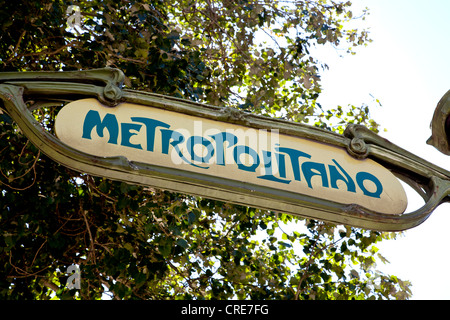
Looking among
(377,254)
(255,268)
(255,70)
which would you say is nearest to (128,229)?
(255,268)

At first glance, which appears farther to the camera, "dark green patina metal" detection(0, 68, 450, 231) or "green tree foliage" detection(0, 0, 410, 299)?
"green tree foliage" detection(0, 0, 410, 299)

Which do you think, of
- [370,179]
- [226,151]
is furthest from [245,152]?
[370,179]

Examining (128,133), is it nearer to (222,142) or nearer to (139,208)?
(222,142)

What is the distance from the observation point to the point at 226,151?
1.92 meters

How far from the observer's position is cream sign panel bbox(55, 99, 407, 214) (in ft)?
5.95

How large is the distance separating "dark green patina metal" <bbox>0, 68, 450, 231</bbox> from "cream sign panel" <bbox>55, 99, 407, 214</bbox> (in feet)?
0.12

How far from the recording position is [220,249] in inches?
217

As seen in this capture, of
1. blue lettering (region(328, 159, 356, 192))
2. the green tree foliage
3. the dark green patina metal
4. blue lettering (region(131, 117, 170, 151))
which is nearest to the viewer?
the dark green patina metal

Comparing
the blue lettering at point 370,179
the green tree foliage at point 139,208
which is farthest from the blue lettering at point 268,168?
the green tree foliage at point 139,208

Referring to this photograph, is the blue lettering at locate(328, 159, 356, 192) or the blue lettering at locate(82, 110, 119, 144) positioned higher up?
the blue lettering at locate(82, 110, 119, 144)

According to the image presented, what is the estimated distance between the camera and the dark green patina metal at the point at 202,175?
5.72 ft

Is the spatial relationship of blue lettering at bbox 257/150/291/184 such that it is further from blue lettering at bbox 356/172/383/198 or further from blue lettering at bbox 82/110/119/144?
blue lettering at bbox 82/110/119/144

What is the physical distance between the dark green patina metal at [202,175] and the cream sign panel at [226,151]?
0.12ft

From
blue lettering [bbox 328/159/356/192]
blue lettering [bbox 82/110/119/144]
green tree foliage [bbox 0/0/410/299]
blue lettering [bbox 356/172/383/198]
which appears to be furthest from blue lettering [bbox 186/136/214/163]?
green tree foliage [bbox 0/0/410/299]
